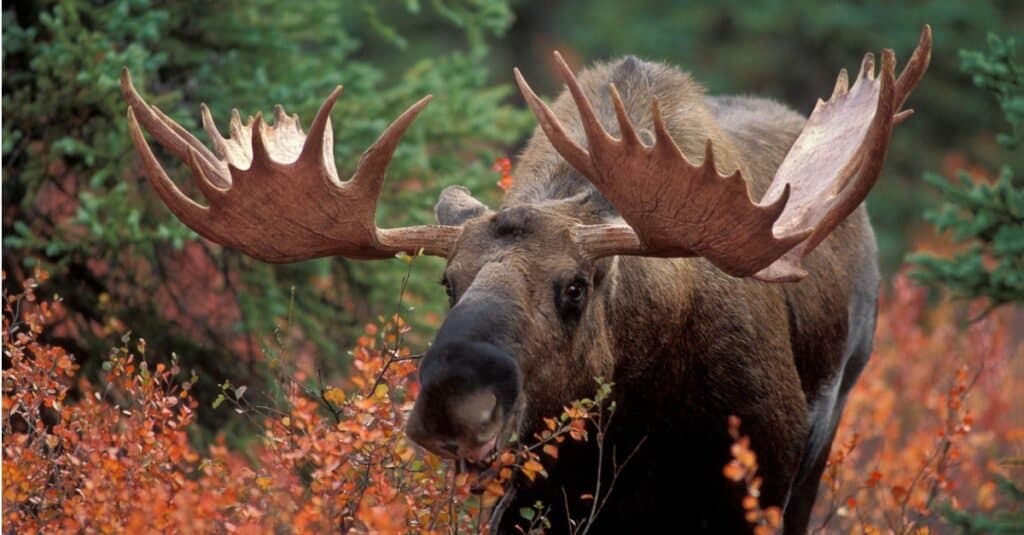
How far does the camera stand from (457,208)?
239 inches

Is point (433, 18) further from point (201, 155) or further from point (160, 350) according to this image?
point (201, 155)

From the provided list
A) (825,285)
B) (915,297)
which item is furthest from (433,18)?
(825,285)

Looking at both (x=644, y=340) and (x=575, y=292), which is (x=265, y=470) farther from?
(x=644, y=340)

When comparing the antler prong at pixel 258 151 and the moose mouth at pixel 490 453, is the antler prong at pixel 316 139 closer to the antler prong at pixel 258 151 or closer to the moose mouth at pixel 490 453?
the antler prong at pixel 258 151

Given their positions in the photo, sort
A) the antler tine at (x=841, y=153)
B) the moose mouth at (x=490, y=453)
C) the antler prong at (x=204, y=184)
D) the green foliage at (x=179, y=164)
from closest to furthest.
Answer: the moose mouth at (x=490, y=453) < the antler tine at (x=841, y=153) < the antler prong at (x=204, y=184) < the green foliage at (x=179, y=164)

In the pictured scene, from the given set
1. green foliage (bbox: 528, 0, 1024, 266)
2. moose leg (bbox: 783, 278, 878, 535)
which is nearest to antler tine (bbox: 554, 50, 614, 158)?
moose leg (bbox: 783, 278, 878, 535)

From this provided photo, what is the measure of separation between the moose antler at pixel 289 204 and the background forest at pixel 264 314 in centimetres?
30

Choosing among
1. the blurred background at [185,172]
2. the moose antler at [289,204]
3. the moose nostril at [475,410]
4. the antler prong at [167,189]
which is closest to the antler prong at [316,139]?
the moose antler at [289,204]

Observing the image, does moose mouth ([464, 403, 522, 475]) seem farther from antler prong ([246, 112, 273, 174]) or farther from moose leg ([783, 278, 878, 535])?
moose leg ([783, 278, 878, 535])

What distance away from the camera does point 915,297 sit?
40.7 feet

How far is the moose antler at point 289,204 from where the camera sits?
567 cm

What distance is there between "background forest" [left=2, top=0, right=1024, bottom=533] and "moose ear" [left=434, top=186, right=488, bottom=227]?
1.31ft

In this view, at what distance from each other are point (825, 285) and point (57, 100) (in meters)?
3.56

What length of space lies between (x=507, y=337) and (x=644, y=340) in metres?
0.81
